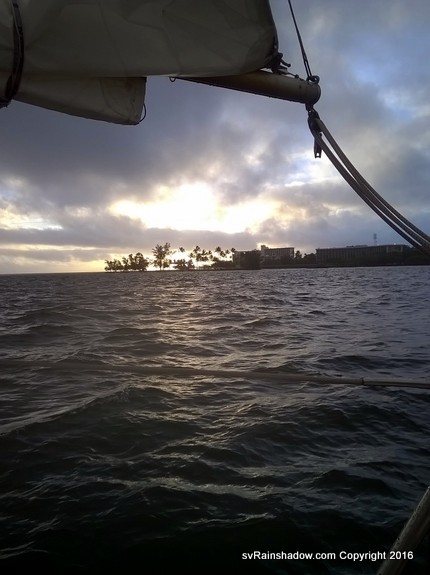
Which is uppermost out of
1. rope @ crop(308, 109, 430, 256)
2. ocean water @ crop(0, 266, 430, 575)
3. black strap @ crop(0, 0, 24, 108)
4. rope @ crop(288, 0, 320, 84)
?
rope @ crop(288, 0, 320, 84)

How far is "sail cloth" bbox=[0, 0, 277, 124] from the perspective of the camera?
2271 mm

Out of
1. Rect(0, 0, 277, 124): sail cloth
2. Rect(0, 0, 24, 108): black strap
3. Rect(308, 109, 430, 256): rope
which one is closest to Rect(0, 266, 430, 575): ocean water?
Rect(308, 109, 430, 256): rope

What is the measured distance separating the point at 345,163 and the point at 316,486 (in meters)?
3.48

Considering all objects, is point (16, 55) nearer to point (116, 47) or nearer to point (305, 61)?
point (116, 47)

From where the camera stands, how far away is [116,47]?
8.34 ft

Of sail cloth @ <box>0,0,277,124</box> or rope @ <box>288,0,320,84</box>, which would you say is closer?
sail cloth @ <box>0,0,277,124</box>

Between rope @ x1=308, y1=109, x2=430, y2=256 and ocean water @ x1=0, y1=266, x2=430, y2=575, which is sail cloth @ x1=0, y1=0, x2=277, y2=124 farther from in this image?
ocean water @ x1=0, y1=266, x2=430, y2=575

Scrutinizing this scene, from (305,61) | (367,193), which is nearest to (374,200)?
(367,193)

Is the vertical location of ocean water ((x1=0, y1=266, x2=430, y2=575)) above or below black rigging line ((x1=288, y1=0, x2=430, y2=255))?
below

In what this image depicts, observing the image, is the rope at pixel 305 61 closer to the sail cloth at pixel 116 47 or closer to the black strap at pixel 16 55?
the sail cloth at pixel 116 47

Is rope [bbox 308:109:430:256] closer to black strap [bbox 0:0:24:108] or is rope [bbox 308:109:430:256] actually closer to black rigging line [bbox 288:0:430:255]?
black rigging line [bbox 288:0:430:255]

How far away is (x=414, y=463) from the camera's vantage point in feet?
15.0

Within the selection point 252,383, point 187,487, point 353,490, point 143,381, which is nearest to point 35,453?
point 187,487

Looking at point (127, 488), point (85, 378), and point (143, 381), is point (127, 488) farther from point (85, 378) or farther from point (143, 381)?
point (85, 378)
